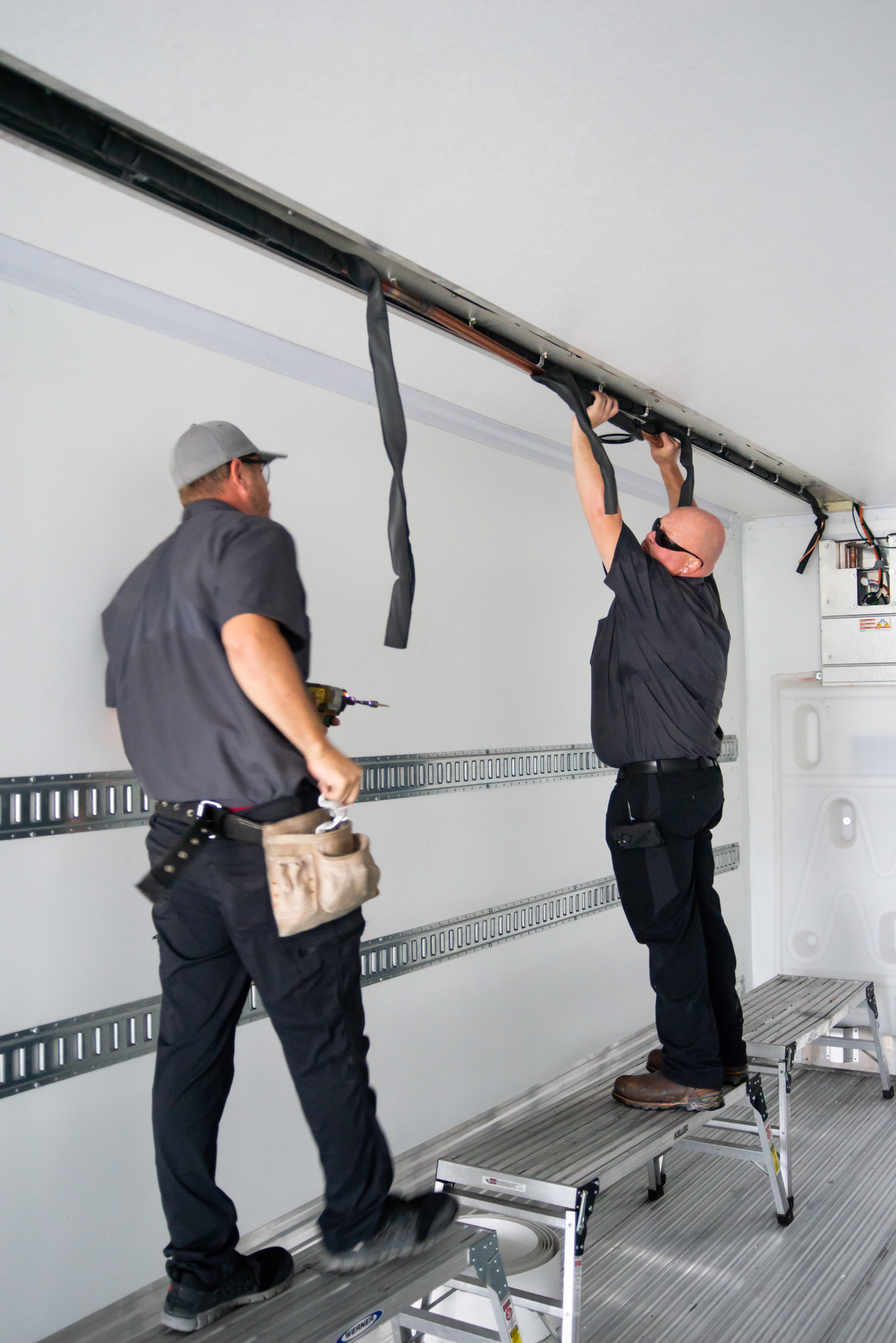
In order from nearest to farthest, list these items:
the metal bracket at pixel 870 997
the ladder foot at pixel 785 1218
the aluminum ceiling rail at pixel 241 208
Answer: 1. the aluminum ceiling rail at pixel 241 208
2. the ladder foot at pixel 785 1218
3. the metal bracket at pixel 870 997

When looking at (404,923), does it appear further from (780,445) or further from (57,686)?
(780,445)

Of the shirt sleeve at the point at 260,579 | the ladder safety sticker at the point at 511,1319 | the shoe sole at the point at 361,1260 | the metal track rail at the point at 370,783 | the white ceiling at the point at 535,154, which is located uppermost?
the white ceiling at the point at 535,154

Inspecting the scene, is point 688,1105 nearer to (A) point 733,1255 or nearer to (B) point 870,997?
(A) point 733,1255

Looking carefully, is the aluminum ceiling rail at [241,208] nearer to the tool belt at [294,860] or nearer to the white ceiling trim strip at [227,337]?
the white ceiling trim strip at [227,337]

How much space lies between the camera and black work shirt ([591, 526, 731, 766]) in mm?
2754

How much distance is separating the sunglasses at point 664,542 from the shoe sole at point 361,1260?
6.02ft

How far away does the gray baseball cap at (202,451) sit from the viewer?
6.55ft

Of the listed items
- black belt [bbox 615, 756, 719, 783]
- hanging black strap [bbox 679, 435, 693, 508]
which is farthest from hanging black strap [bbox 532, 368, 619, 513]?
black belt [bbox 615, 756, 719, 783]

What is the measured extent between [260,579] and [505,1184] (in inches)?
62.4

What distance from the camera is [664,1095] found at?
9.41ft

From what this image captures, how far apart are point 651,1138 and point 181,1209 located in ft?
4.37

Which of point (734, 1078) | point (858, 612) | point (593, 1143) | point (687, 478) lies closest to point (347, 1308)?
point (593, 1143)

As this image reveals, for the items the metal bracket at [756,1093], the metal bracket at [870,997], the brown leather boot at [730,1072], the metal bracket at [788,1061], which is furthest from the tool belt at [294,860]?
the metal bracket at [870,997]

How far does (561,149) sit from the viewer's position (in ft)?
5.72
